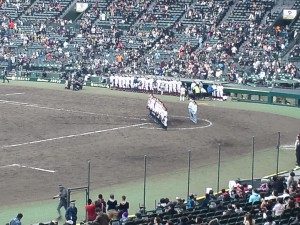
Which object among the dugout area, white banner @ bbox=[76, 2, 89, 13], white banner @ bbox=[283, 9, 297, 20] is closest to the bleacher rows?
the dugout area

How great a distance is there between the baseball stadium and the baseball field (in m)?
0.09

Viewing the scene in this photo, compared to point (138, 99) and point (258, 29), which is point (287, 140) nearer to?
point (138, 99)

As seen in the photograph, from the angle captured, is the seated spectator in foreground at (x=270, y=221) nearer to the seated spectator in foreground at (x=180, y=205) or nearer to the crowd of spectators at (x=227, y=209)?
the crowd of spectators at (x=227, y=209)

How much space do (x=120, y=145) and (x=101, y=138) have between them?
216cm

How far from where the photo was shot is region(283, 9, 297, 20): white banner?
7300 centimetres

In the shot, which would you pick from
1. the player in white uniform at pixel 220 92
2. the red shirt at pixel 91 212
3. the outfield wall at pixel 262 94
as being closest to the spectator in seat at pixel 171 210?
the red shirt at pixel 91 212

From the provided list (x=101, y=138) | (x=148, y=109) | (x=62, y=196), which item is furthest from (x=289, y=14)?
(x=62, y=196)

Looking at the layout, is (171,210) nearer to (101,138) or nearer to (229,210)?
(229,210)

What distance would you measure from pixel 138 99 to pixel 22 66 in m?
19.5

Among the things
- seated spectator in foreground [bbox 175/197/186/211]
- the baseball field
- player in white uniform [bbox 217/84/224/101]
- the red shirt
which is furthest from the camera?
player in white uniform [bbox 217/84/224/101]

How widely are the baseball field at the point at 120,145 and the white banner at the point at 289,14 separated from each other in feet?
53.9

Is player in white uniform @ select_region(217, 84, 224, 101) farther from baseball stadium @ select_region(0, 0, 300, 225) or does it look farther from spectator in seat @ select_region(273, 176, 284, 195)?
spectator in seat @ select_region(273, 176, 284, 195)

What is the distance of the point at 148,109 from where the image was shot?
52219 millimetres

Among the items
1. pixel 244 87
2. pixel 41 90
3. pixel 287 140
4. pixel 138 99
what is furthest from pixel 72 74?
pixel 287 140
